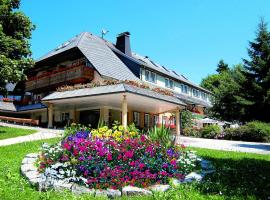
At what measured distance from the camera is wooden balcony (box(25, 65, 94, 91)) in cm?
3020

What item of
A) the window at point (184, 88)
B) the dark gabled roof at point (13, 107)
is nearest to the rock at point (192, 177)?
the dark gabled roof at point (13, 107)

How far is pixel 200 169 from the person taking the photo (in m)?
9.61

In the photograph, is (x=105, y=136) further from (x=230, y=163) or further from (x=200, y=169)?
(x=230, y=163)

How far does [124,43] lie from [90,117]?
12.4 m

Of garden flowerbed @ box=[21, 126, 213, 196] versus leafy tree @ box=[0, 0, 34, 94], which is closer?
garden flowerbed @ box=[21, 126, 213, 196]

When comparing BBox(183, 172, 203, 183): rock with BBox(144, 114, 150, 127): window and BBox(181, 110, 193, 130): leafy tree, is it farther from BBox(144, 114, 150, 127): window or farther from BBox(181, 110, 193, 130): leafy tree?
BBox(181, 110, 193, 130): leafy tree

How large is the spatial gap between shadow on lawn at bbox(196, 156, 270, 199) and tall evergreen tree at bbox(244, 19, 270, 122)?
25.8 meters

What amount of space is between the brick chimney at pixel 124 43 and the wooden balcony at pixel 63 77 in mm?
10222

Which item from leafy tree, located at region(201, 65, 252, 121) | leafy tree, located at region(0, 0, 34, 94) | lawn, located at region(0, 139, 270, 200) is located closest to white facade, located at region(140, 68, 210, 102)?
leafy tree, located at region(201, 65, 252, 121)

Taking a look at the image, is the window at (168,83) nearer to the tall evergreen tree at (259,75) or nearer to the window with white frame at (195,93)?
the window with white frame at (195,93)

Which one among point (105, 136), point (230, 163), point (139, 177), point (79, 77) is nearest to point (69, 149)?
point (105, 136)

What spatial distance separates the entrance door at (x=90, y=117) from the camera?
105ft

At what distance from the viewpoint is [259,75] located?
37.2 m

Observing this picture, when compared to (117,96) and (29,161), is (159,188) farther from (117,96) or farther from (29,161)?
(117,96)
